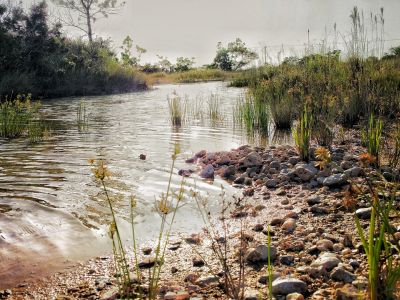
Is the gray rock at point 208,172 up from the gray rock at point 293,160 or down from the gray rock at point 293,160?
down

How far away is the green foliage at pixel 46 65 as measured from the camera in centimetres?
1925

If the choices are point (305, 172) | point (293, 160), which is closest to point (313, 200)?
point (305, 172)

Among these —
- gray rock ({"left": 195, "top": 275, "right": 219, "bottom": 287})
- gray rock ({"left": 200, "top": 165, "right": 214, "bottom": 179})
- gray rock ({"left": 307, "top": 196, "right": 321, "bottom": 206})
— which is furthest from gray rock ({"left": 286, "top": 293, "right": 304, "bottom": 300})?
gray rock ({"left": 200, "top": 165, "right": 214, "bottom": 179})

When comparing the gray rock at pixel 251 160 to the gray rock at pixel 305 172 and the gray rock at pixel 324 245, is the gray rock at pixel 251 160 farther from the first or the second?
the gray rock at pixel 324 245

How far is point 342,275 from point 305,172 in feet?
7.73

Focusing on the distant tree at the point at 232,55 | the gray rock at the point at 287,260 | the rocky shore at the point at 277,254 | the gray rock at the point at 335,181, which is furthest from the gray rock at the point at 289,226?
the distant tree at the point at 232,55

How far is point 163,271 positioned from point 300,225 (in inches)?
49.0

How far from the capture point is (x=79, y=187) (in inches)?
182

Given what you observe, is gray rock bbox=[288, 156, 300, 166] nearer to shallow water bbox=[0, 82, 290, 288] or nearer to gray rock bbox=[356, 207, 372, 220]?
shallow water bbox=[0, 82, 290, 288]

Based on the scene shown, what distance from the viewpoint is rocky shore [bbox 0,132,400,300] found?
2.32 meters

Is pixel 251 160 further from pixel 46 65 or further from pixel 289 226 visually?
pixel 46 65

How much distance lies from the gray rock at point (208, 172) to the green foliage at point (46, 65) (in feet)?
47.5

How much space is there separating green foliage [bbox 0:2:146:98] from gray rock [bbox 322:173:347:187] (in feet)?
52.4

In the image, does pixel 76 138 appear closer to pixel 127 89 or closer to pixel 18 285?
pixel 18 285
